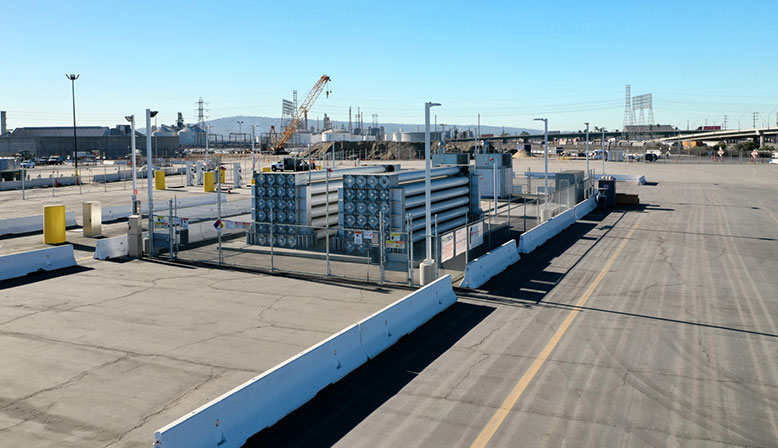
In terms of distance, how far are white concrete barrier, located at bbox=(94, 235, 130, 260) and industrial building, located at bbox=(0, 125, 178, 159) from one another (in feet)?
349

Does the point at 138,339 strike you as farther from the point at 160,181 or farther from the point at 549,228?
the point at 160,181

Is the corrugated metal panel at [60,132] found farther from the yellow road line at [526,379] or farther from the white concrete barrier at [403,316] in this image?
the yellow road line at [526,379]

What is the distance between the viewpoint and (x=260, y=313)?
1628 cm

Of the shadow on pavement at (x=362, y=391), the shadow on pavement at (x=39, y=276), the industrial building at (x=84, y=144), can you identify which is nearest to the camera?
the shadow on pavement at (x=362, y=391)

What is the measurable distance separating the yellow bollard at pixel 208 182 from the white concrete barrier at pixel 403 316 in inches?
1527

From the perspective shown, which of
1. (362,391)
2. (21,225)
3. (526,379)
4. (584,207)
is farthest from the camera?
(584,207)

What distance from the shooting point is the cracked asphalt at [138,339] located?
1015 cm

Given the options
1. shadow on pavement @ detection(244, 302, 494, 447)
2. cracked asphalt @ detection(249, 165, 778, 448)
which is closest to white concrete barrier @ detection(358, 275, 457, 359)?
shadow on pavement @ detection(244, 302, 494, 447)

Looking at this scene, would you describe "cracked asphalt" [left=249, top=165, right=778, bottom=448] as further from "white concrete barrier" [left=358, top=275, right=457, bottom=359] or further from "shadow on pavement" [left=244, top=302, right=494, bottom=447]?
"white concrete barrier" [left=358, top=275, right=457, bottom=359]

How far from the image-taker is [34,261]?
21.1 metres

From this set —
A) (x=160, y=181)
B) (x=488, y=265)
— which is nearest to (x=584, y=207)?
(x=488, y=265)

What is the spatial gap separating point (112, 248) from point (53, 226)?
5349mm

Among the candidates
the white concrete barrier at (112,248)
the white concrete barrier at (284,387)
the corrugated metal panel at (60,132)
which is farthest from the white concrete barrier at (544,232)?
the corrugated metal panel at (60,132)

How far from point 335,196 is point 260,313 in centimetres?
1245
